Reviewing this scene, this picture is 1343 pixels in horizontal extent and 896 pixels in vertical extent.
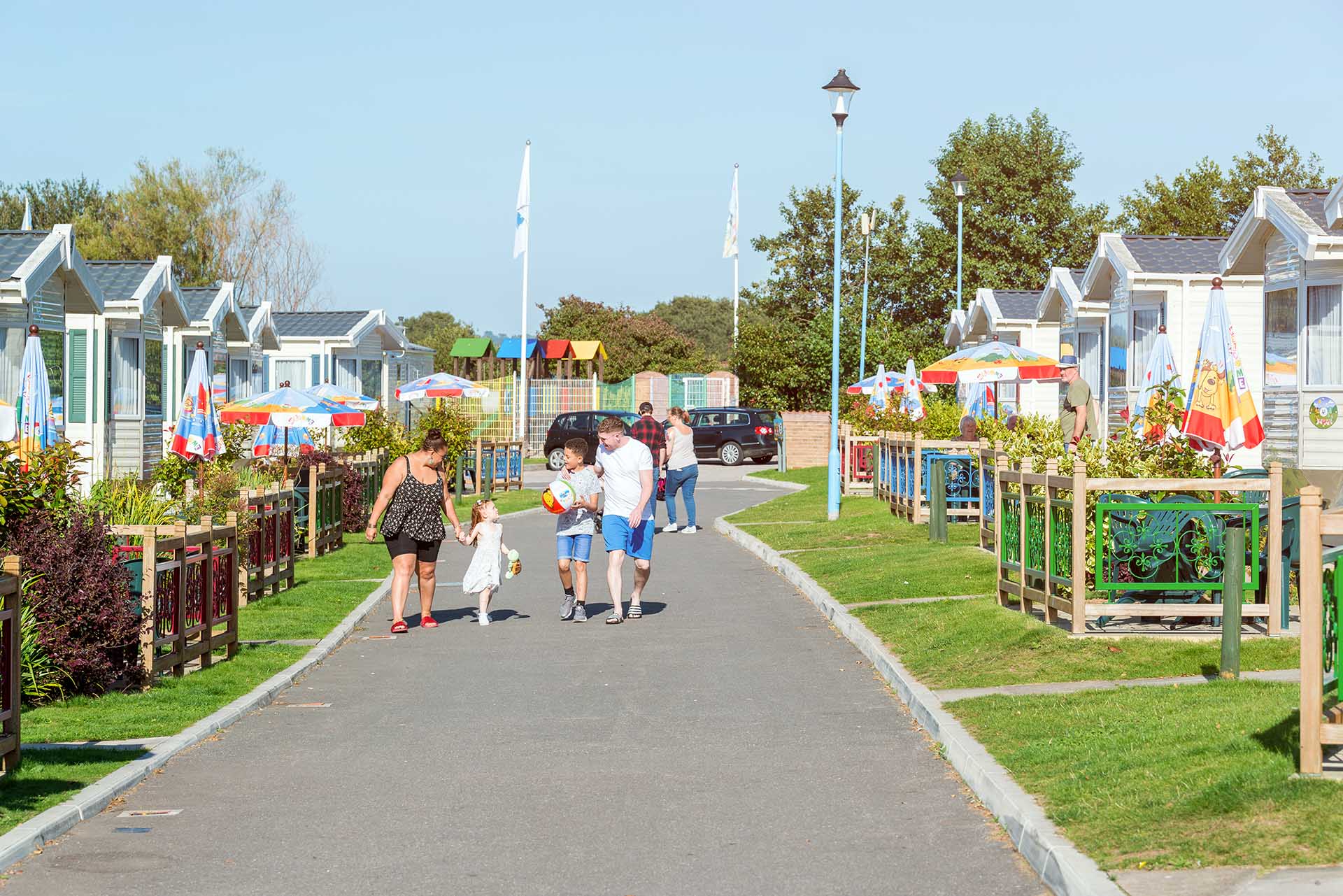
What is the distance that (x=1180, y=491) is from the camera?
40.3 ft

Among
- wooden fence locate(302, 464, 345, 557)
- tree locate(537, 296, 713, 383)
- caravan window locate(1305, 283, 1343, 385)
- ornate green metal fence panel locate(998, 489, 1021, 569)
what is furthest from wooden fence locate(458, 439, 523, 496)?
tree locate(537, 296, 713, 383)

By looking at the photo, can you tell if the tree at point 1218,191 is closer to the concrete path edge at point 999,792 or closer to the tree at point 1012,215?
the tree at point 1012,215

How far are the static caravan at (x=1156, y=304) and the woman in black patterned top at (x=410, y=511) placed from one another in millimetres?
13135

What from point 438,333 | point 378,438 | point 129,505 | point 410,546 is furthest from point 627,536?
point 438,333

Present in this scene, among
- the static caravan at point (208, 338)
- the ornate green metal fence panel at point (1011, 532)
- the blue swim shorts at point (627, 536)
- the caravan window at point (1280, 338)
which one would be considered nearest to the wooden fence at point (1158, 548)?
the ornate green metal fence panel at point (1011, 532)

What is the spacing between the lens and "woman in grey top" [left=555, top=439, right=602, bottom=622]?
14875 millimetres

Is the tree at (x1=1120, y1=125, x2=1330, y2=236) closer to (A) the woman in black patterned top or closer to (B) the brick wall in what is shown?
(B) the brick wall

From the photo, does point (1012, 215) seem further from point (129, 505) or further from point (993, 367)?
point (129, 505)

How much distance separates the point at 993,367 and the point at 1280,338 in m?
7.59

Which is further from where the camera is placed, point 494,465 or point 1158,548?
point 494,465

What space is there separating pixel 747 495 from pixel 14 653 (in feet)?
88.2

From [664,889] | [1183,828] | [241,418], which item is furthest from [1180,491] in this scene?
[241,418]

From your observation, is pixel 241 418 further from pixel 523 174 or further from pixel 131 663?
pixel 523 174

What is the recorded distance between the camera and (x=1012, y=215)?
59.2 meters
